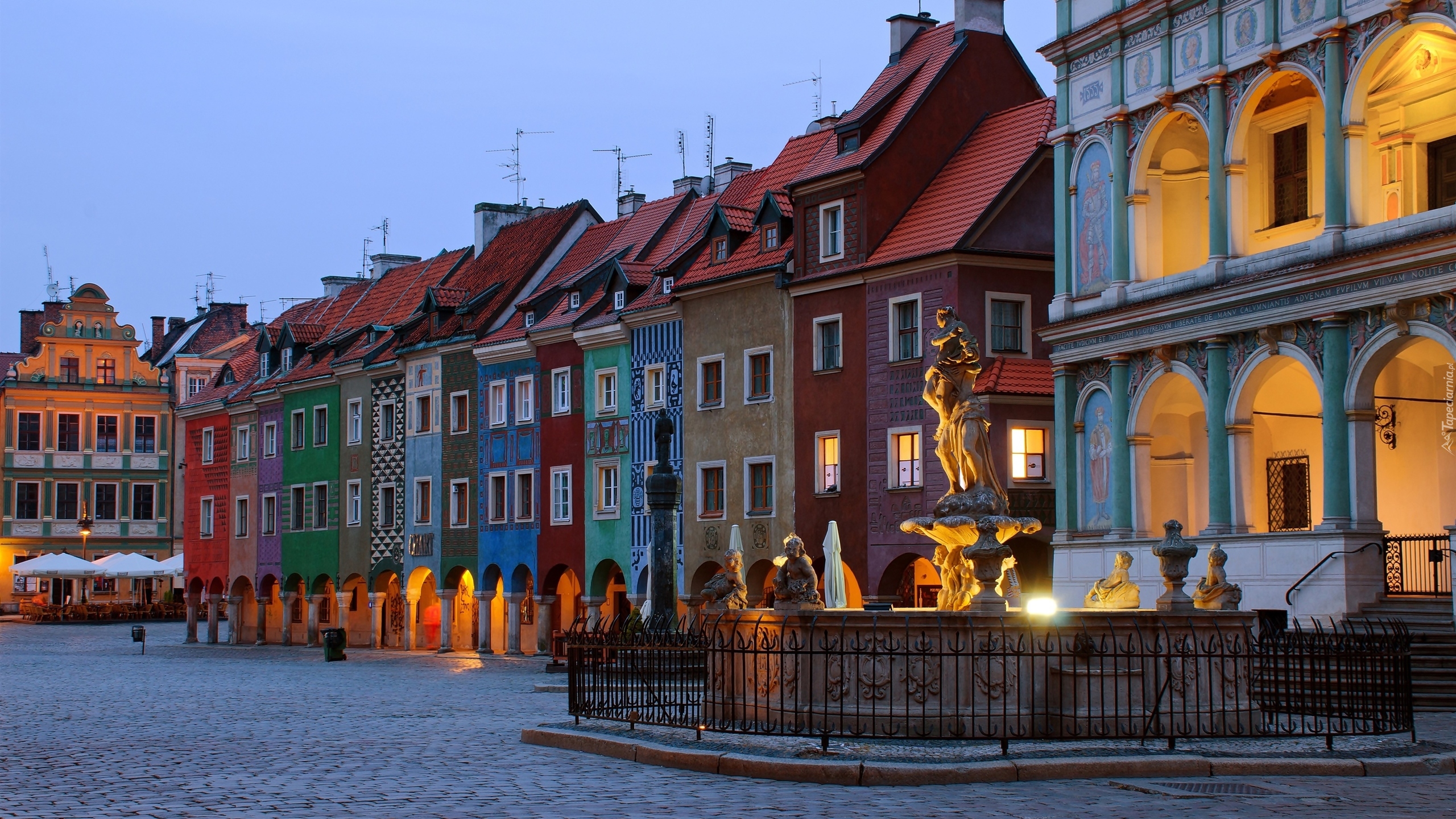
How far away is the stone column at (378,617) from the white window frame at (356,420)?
16.7 ft

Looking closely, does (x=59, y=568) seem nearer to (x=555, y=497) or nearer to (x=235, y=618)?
(x=235, y=618)

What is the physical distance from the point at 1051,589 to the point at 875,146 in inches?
419

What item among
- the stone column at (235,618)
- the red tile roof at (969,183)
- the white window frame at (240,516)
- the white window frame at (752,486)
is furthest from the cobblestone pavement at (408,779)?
the white window frame at (240,516)

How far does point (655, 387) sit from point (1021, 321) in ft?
37.3

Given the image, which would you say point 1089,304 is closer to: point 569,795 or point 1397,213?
point 1397,213

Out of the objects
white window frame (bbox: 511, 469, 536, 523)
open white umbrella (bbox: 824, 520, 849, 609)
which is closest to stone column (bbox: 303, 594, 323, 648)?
white window frame (bbox: 511, 469, 536, 523)

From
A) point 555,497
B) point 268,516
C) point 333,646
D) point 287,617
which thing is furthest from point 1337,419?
point 268,516

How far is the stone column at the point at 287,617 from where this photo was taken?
61938 millimetres

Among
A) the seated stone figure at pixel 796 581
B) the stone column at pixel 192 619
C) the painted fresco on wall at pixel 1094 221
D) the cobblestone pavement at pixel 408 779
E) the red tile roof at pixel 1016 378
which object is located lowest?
the stone column at pixel 192 619

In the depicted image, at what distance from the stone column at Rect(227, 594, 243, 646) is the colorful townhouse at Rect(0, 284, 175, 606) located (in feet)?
60.0

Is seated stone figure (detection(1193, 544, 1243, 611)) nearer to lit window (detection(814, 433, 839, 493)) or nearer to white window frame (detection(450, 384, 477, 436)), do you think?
lit window (detection(814, 433, 839, 493))

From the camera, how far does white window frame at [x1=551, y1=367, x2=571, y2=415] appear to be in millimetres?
48875

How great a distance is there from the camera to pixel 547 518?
49.3 metres

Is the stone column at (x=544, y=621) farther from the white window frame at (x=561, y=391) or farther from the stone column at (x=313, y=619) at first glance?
the stone column at (x=313, y=619)
